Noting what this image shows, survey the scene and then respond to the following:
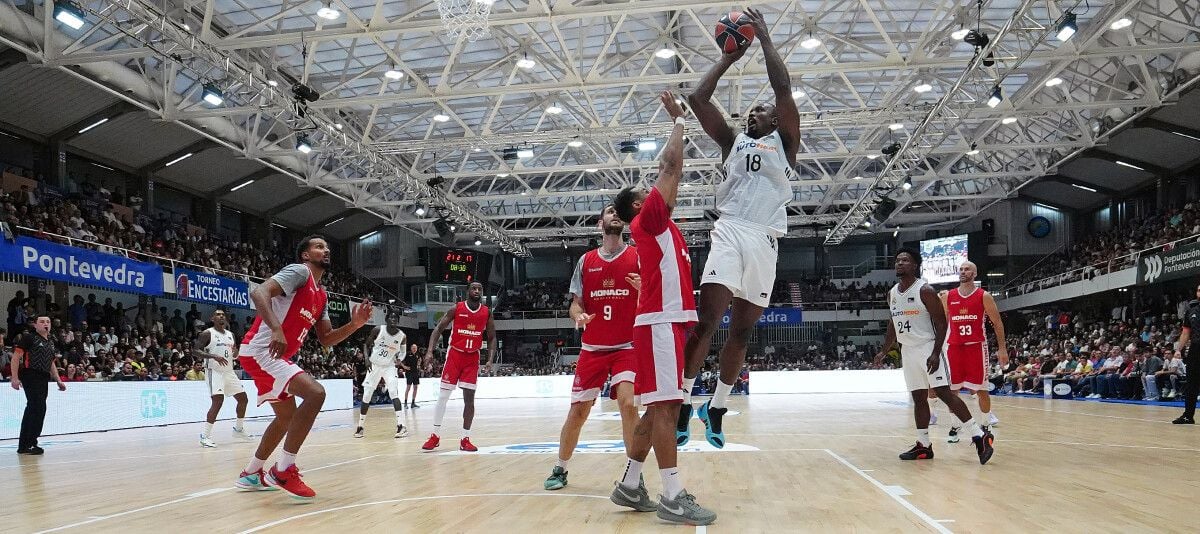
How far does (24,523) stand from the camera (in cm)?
502

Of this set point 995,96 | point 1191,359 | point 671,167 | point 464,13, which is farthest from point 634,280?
point 995,96

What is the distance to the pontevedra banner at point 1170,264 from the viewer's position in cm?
2353

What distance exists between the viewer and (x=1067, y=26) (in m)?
16.2

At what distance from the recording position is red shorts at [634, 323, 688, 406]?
4.66 m

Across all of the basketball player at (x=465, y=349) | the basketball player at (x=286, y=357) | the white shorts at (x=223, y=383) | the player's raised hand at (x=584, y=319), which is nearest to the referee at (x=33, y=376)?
the white shorts at (x=223, y=383)

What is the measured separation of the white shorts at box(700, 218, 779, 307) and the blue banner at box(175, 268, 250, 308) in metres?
22.7

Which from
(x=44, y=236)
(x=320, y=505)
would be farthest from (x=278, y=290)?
(x=44, y=236)

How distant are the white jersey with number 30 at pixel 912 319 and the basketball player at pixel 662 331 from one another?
3.87 metres

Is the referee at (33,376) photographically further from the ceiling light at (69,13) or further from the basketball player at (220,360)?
the ceiling light at (69,13)

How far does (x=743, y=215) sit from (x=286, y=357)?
10.8ft

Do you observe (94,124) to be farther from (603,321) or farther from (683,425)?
(683,425)

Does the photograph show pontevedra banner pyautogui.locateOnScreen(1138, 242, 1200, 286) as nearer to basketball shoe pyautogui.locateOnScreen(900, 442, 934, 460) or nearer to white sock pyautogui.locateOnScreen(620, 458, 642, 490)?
basketball shoe pyautogui.locateOnScreen(900, 442, 934, 460)

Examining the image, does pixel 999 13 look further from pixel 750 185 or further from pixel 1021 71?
pixel 750 185

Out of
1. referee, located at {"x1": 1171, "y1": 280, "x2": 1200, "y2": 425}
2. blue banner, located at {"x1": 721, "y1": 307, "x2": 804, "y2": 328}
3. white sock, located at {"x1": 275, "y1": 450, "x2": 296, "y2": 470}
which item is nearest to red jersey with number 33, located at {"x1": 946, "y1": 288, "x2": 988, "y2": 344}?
referee, located at {"x1": 1171, "y1": 280, "x2": 1200, "y2": 425}
